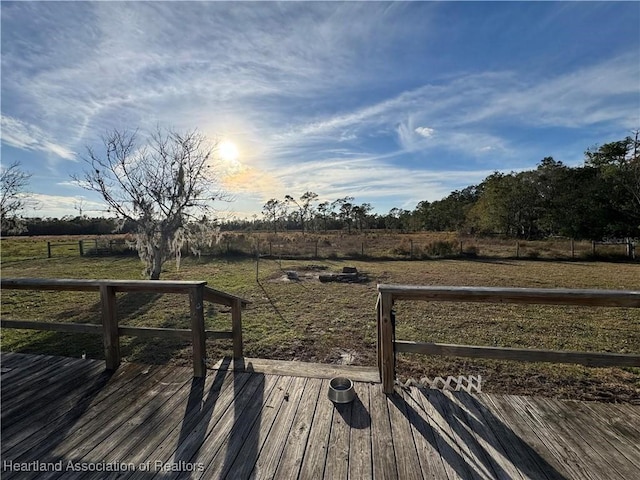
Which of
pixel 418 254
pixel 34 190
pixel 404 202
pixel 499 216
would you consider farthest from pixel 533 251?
pixel 404 202

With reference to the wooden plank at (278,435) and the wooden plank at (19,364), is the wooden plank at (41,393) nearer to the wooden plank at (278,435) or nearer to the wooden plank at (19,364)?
the wooden plank at (19,364)

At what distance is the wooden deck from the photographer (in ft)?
5.08

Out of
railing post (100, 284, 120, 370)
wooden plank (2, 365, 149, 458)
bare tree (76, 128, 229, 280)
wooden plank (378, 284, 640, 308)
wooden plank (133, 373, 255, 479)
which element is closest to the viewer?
wooden plank (133, 373, 255, 479)

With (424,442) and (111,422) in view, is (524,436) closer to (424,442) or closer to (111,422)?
(424,442)

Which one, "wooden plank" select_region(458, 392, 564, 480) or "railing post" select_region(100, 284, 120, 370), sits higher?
"railing post" select_region(100, 284, 120, 370)

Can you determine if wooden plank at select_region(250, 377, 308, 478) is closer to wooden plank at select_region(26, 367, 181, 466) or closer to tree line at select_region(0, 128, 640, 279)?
wooden plank at select_region(26, 367, 181, 466)

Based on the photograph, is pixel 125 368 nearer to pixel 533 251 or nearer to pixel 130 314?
pixel 130 314

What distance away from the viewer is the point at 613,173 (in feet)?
60.2

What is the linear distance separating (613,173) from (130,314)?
84.3ft

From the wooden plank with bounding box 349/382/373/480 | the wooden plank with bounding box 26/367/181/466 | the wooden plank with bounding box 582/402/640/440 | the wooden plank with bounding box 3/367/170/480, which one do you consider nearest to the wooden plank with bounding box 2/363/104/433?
the wooden plank with bounding box 3/367/170/480

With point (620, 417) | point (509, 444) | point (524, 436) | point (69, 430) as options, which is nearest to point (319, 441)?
point (509, 444)

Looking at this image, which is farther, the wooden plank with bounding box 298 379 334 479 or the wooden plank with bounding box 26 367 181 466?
the wooden plank with bounding box 26 367 181 466

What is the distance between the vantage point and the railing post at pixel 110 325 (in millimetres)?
2625

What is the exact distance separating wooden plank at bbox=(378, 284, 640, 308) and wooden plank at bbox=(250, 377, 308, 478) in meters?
1.02
